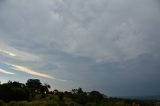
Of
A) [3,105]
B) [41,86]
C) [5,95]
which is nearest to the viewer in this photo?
[3,105]

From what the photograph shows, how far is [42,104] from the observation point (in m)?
51.2

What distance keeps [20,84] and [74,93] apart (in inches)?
739

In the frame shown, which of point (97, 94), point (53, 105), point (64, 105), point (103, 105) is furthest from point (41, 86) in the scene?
point (53, 105)

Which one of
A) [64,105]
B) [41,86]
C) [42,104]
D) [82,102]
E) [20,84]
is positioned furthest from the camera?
[41,86]

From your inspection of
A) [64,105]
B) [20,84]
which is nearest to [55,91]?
[20,84]

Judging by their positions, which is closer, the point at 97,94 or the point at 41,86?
the point at 97,94

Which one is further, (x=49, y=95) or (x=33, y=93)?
(x=33, y=93)

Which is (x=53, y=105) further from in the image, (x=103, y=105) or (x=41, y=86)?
(x=41, y=86)

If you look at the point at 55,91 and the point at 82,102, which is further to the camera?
the point at 55,91

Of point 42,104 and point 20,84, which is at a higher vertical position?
point 20,84

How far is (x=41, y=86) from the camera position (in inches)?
4250

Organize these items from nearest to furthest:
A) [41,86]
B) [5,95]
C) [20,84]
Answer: [5,95] → [20,84] → [41,86]

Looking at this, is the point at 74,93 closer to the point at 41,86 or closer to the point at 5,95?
the point at 41,86

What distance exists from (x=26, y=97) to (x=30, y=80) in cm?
3296
